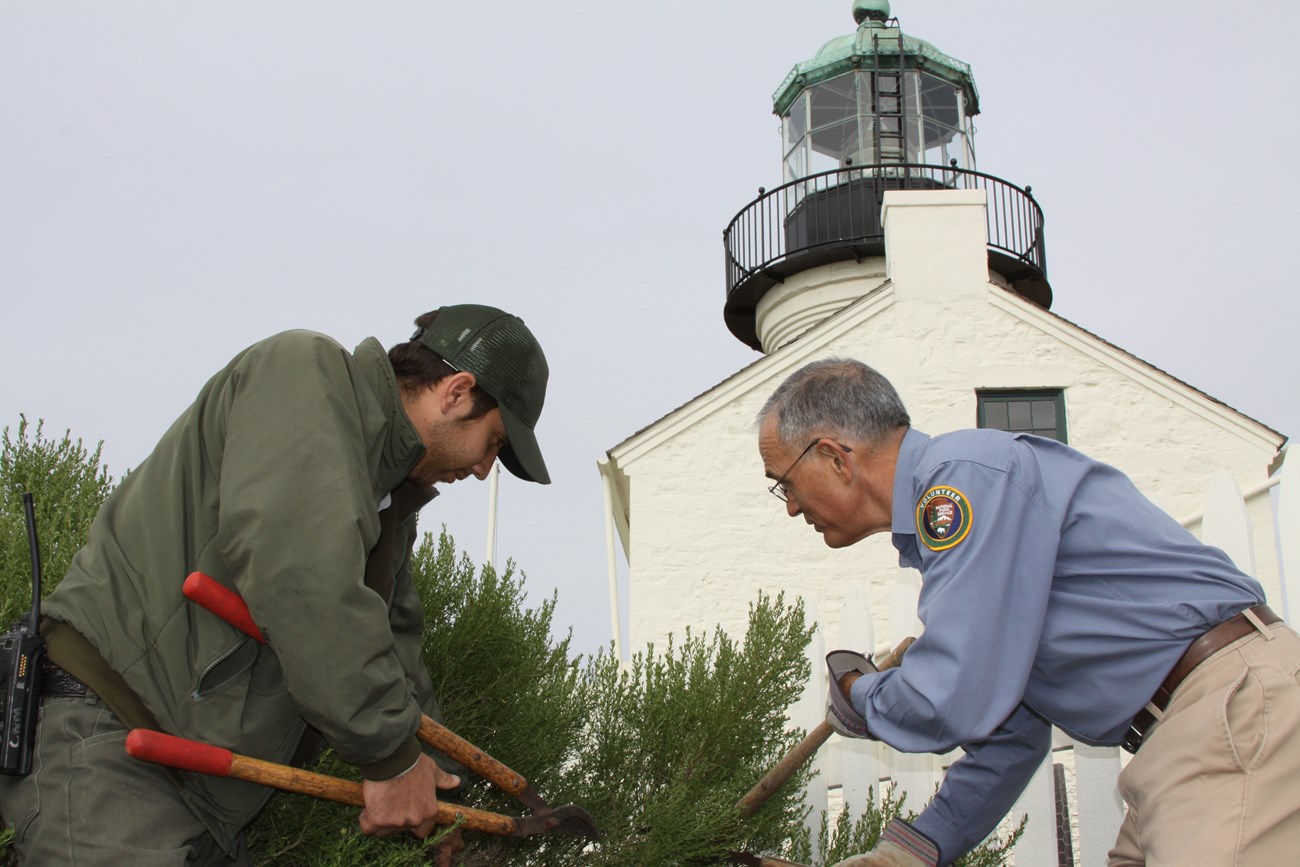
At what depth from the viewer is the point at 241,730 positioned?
278 centimetres

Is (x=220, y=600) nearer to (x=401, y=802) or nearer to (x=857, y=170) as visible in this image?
(x=401, y=802)

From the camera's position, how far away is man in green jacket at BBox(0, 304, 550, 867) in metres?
2.61

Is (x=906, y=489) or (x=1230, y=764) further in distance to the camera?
(x=906, y=489)

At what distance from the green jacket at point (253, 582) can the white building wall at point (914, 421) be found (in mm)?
9605

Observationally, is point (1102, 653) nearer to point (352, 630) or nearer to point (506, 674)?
point (352, 630)

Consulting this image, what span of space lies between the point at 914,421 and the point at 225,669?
35.9 ft

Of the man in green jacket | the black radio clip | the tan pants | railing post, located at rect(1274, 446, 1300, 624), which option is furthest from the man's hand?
railing post, located at rect(1274, 446, 1300, 624)

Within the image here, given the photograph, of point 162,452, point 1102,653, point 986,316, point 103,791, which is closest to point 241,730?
point 103,791

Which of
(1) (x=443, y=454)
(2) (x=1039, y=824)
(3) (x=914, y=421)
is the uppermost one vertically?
(3) (x=914, y=421)

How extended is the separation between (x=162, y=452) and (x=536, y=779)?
1.90 m

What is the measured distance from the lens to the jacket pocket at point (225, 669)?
271cm

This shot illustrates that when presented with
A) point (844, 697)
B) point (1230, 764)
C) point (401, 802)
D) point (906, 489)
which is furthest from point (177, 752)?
point (1230, 764)

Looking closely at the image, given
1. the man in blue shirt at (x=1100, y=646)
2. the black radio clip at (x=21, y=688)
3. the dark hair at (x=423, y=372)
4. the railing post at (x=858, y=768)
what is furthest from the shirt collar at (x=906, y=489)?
the railing post at (x=858, y=768)

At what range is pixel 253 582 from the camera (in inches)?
102
